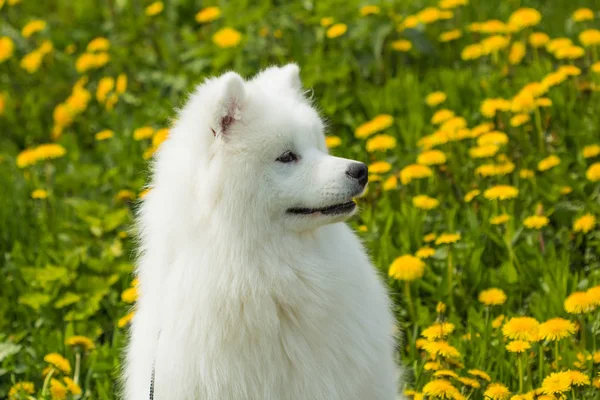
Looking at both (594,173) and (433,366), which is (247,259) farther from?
(594,173)

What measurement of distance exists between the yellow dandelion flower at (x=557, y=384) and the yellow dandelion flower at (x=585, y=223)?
4.07ft

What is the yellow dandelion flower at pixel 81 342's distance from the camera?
4.26 meters

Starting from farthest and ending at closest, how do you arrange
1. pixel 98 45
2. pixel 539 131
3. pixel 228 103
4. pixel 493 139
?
1. pixel 98 45
2. pixel 539 131
3. pixel 493 139
4. pixel 228 103

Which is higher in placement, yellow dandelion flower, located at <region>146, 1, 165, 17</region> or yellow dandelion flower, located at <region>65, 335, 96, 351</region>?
yellow dandelion flower, located at <region>146, 1, 165, 17</region>

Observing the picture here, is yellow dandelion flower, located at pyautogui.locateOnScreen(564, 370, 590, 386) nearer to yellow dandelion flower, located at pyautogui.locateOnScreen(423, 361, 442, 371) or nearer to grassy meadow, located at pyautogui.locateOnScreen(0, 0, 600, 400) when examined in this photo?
grassy meadow, located at pyautogui.locateOnScreen(0, 0, 600, 400)

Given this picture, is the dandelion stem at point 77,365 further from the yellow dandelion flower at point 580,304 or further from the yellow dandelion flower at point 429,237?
the yellow dandelion flower at point 580,304

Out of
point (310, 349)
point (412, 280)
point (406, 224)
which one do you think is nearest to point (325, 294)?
point (310, 349)

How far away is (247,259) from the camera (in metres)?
3.16

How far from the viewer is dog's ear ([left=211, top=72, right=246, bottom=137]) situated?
3.06 m

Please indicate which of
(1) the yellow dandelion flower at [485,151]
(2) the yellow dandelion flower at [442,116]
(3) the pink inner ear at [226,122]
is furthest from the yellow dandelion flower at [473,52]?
(3) the pink inner ear at [226,122]

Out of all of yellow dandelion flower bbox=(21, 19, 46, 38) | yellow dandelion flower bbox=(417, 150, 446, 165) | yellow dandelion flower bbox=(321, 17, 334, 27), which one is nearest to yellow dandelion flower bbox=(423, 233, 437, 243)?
yellow dandelion flower bbox=(417, 150, 446, 165)

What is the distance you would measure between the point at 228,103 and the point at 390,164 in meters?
2.40

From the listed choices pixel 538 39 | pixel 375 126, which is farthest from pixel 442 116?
pixel 538 39

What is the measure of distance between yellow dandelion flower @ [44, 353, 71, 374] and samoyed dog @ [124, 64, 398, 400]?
92cm
